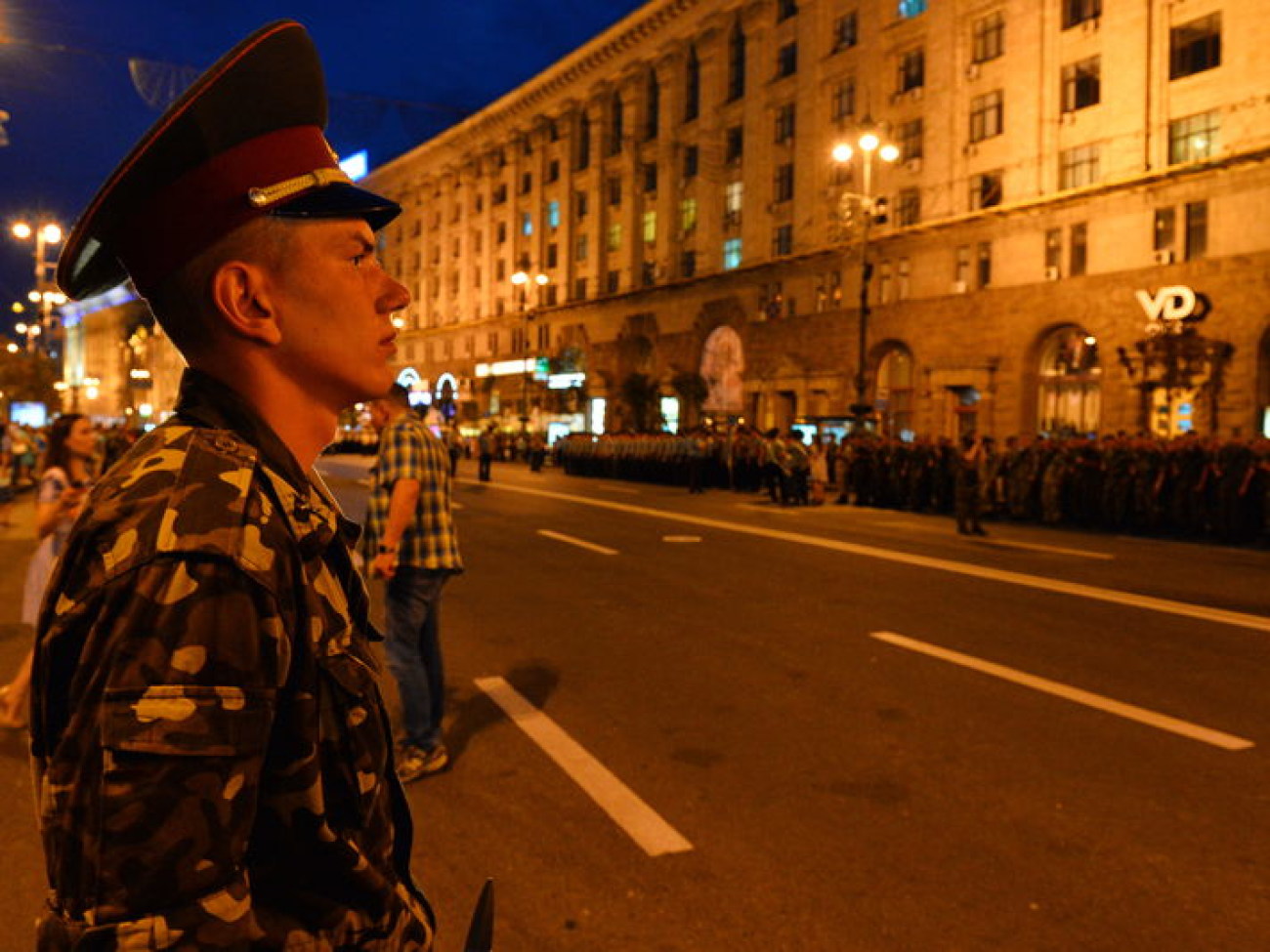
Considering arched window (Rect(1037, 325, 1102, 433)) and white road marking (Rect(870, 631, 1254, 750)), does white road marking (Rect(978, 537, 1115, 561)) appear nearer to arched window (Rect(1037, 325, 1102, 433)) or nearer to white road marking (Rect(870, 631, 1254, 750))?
white road marking (Rect(870, 631, 1254, 750))

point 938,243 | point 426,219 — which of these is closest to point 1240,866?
point 938,243

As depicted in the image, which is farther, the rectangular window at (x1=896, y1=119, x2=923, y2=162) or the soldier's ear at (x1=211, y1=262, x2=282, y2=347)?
the rectangular window at (x1=896, y1=119, x2=923, y2=162)

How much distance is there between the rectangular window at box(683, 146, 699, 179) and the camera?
160 feet

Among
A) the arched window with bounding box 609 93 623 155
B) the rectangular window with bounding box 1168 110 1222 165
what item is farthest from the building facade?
the arched window with bounding box 609 93 623 155

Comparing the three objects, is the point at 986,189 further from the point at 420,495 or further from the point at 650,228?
the point at 420,495

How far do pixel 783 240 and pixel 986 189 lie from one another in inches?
416

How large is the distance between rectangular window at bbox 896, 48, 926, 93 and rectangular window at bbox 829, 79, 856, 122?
89.1 inches

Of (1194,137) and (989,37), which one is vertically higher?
(989,37)

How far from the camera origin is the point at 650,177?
173 feet

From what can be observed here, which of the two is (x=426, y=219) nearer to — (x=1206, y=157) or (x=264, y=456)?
(x=1206, y=157)

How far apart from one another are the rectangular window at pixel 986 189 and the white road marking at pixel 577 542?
24787 millimetres

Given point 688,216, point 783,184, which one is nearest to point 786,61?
point 783,184

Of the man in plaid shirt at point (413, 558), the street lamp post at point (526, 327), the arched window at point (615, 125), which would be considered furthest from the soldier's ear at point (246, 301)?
the arched window at point (615, 125)

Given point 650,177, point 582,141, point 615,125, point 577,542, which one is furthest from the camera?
point 582,141
